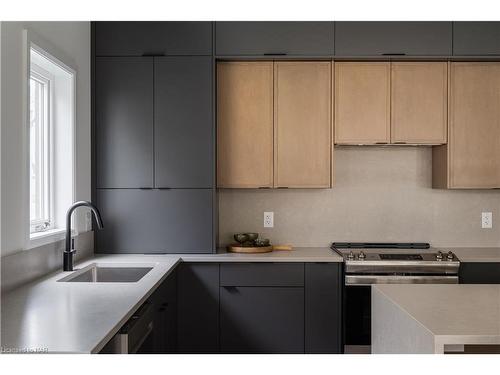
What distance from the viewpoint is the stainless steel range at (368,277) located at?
3.17 m

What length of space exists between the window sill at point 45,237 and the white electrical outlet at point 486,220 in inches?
119

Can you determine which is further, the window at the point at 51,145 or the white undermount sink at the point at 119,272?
the white undermount sink at the point at 119,272

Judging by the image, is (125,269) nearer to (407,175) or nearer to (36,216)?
(36,216)

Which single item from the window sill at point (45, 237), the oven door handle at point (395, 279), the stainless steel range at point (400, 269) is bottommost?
the oven door handle at point (395, 279)

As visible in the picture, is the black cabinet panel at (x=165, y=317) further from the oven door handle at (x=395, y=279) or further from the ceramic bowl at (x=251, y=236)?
the oven door handle at (x=395, y=279)

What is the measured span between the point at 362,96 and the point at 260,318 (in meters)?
1.67

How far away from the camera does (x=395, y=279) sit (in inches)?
126

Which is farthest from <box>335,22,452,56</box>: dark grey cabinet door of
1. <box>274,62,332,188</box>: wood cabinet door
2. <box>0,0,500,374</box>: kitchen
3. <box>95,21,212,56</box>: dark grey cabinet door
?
<box>95,21,212,56</box>: dark grey cabinet door

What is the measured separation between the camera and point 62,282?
2320mm

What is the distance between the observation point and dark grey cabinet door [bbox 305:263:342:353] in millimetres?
3195

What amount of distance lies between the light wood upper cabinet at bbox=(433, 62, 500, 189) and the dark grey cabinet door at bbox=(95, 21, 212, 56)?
1.76m

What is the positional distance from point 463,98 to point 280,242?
65.8 inches

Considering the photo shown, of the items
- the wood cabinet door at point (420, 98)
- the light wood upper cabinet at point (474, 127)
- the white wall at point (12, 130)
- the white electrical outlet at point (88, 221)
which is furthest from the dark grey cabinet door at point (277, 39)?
the white electrical outlet at point (88, 221)

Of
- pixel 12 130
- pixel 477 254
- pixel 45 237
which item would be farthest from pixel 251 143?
pixel 477 254
